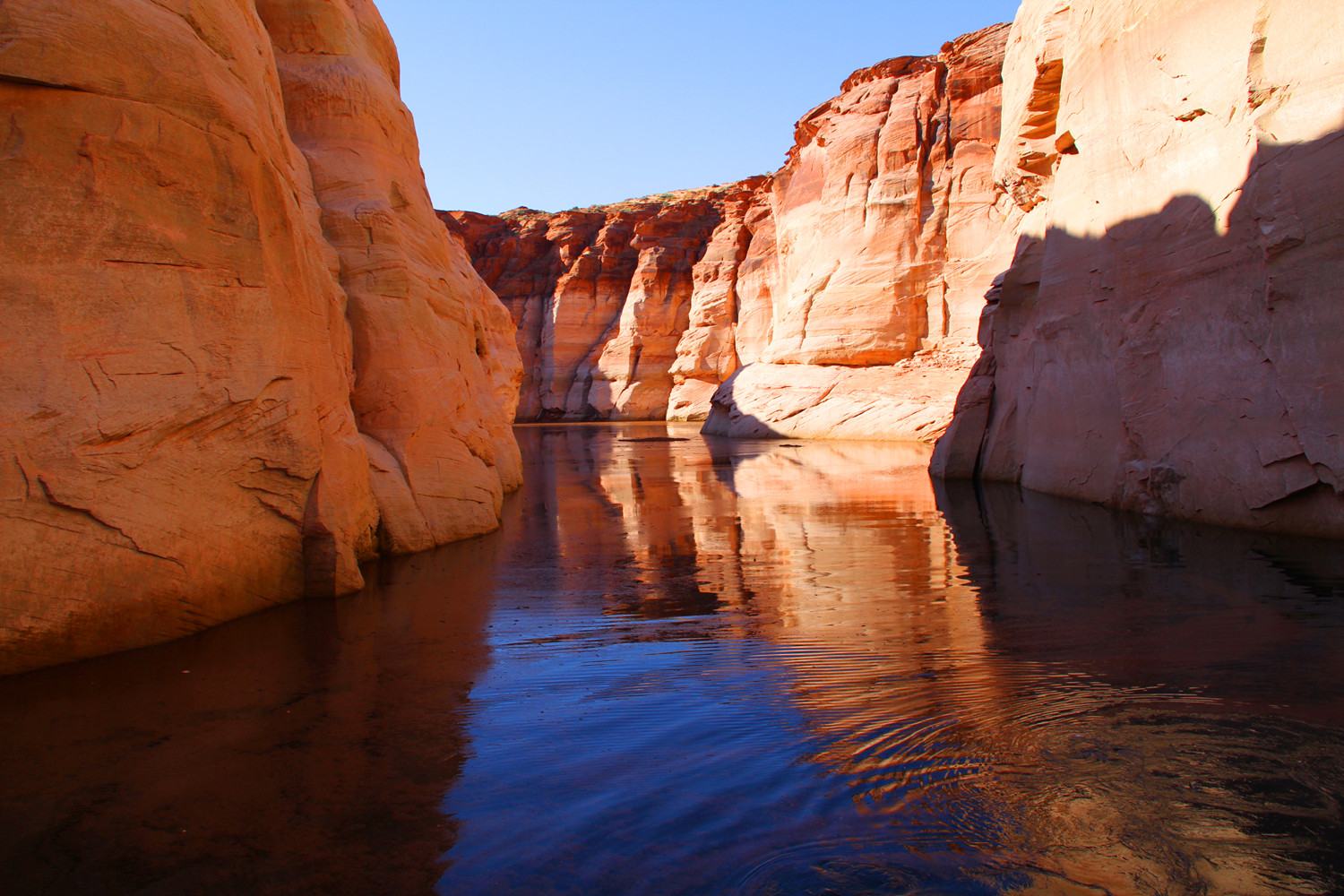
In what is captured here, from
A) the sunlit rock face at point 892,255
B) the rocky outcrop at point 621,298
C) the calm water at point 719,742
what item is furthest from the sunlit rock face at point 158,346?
the rocky outcrop at point 621,298

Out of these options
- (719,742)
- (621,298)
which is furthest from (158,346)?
(621,298)

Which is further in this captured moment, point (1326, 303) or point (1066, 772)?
point (1326, 303)

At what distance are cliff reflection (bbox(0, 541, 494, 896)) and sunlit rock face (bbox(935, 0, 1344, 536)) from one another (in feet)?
23.5

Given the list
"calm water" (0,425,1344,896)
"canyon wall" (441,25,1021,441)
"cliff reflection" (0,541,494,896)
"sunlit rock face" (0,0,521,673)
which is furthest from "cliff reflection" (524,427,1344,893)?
"canyon wall" (441,25,1021,441)

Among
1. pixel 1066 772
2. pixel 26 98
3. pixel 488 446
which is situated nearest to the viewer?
pixel 1066 772

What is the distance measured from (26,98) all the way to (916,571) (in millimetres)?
6654

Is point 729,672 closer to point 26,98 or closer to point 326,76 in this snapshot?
point 26,98

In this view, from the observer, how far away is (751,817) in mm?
2664

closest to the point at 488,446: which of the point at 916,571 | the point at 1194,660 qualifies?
the point at 916,571

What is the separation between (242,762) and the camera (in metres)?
3.15

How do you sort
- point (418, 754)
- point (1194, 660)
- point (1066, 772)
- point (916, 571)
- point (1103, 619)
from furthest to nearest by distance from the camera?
1. point (916, 571)
2. point (1103, 619)
3. point (1194, 660)
4. point (418, 754)
5. point (1066, 772)

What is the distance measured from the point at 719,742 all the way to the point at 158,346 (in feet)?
13.3

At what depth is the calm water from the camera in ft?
7.86

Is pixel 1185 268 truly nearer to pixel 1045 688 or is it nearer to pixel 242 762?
pixel 1045 688
